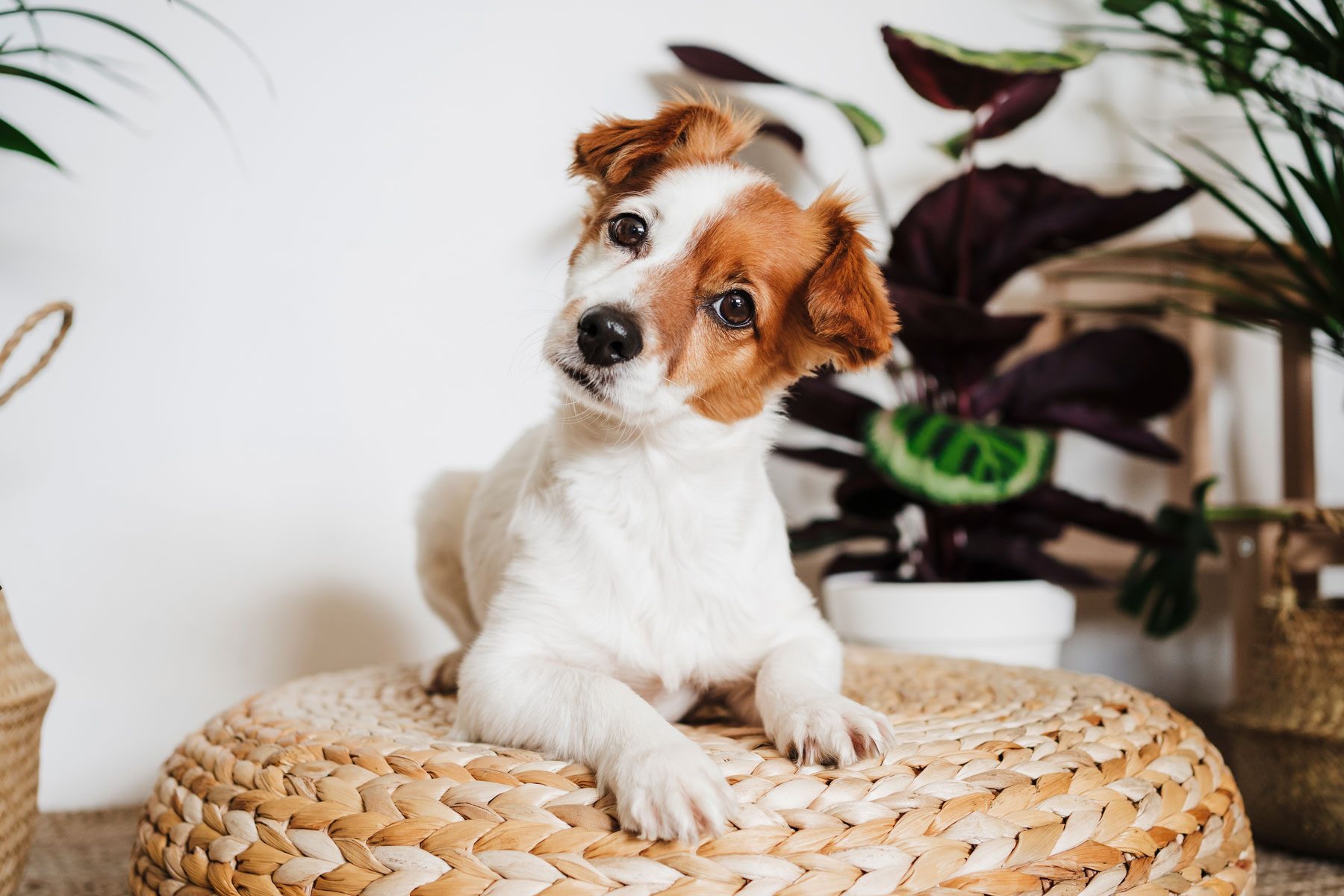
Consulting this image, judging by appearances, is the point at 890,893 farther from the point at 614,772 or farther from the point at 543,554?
the point at 543,554

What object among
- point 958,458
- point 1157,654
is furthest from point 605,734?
point 1157,654

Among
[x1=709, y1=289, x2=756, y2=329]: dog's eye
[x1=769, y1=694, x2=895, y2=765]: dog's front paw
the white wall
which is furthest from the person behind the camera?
the white wall

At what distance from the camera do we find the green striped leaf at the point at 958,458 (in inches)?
71.2

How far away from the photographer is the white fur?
1.12 m

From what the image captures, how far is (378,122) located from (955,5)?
5.06ft

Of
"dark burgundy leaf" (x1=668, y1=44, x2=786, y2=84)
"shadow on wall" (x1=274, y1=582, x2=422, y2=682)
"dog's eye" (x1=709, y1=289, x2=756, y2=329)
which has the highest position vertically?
"dark burgundy leaf" (x1=668, y1=44, x2=786, y2=84)

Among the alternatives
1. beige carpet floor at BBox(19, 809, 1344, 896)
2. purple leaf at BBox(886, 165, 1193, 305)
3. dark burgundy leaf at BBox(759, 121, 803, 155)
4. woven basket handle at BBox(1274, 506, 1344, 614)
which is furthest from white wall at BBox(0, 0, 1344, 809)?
woven basket handle at BBox(1274, 506, 1344, 614)

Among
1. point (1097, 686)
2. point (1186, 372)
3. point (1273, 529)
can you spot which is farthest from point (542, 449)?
point (1273, 529)

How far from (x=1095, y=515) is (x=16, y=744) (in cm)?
187

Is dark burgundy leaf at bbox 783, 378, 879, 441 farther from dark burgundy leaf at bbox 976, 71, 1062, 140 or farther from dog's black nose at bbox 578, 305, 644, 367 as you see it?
dog's black nose at bbox 578, 305, 644, 367

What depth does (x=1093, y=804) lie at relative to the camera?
1016 millimetres

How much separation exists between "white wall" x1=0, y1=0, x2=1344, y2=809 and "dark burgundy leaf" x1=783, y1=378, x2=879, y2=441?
650mm

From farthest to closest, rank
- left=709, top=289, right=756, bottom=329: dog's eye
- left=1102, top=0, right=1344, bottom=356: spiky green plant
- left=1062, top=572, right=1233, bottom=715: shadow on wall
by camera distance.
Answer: left=1062, top=572, right=1233, bottom=715: shadow on wall < left=1102, top=0, right=1344, bottom=356: spiky green plant < left=709, top=289, right=756, bottom=329: dog's eye

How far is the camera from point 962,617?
196cm
